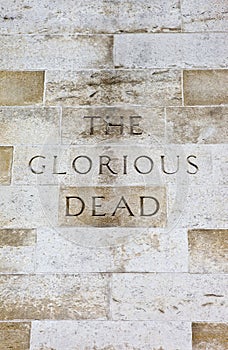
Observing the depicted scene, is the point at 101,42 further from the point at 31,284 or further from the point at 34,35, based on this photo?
the point at 31,284

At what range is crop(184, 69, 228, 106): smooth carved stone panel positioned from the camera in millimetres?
3500

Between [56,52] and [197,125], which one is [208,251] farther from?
[56,52]

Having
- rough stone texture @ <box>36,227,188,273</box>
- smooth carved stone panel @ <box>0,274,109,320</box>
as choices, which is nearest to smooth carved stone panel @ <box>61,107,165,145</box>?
rough stone texture @ <box>36,227,188,273</box>

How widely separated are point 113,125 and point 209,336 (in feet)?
4.32

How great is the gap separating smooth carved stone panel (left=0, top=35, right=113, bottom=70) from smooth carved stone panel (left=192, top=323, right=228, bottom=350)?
1653 mm

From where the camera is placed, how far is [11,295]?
3168 millimetres

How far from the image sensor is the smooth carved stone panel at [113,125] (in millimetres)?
3445

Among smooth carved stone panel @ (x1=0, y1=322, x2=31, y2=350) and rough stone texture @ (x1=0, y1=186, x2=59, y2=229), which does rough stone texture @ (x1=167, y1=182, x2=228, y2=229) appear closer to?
rough stone texture @ (x1=0, y1=186, x2=59, y2=229)

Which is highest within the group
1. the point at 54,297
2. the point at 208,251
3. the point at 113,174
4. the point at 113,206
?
the point at 113,174

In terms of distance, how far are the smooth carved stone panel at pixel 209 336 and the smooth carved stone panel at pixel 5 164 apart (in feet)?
4.39

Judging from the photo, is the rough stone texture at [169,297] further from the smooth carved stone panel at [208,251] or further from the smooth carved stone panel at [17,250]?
the smooth carved stone panel at [17,250]

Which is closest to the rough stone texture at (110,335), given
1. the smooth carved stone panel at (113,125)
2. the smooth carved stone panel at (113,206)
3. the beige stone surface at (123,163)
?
the smooth carved stone panel at (113,206)

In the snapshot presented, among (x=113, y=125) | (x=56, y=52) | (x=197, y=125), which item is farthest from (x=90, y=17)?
(x=197, y=125)

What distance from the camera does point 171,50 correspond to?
363cm
